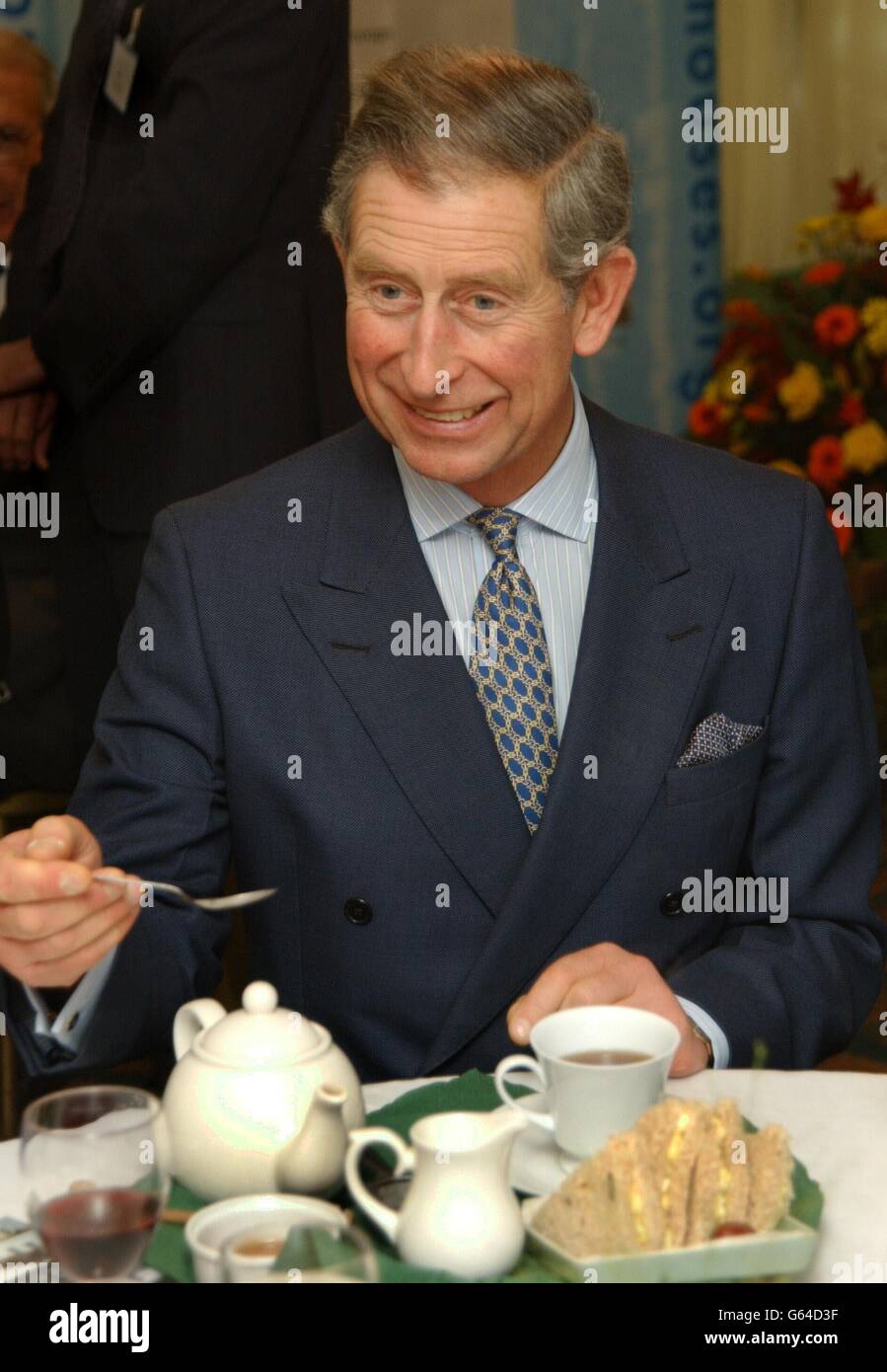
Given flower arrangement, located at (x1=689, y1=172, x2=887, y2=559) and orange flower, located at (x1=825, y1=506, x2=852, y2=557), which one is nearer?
flower arrangement, located at (x1=689, y1=172, x2=887, y2=559)

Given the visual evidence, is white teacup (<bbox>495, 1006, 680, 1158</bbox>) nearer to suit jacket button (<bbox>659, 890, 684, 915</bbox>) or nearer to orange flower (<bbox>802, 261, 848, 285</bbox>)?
suit jacket button (<bbox>659, 890, 684, 915</bbox>)

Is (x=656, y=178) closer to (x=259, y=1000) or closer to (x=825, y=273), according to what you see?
(x=825, y=273)

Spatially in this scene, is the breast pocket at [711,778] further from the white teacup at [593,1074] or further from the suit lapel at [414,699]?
the white teacup at [593,1074]

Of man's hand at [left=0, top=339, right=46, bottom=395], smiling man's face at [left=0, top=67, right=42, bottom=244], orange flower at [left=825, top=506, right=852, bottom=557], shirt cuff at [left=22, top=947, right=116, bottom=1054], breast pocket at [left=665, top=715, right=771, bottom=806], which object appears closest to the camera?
shirt cuff at [left=22, top=947, right=116, bottom=1054]

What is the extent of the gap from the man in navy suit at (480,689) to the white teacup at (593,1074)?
0.36 metres

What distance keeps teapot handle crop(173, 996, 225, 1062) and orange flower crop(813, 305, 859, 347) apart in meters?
3.02

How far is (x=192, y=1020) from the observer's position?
4.40ft

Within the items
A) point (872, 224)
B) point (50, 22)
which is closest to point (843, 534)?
point (872, 224)

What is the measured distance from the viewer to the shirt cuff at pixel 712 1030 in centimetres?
168

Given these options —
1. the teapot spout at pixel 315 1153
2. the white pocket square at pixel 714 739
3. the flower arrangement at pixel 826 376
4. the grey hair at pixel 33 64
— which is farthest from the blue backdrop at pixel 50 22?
the teapot spout at pixel 315 1153

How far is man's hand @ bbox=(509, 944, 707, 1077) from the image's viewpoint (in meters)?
1.52

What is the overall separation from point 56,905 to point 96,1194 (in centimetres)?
37

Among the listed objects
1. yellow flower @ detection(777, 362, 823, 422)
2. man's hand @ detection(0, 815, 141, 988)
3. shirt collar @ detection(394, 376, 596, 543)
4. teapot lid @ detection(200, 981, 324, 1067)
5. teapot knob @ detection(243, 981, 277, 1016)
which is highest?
yellow flower @ detection(777, 362, 823, 422)

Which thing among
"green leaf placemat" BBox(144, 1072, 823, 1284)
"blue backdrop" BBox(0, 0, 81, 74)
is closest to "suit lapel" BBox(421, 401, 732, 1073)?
"green leaf placemat" BBox(144, 1072, 823, 1284)
